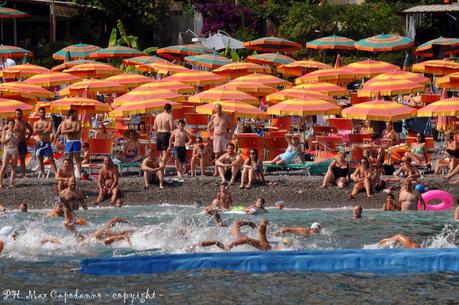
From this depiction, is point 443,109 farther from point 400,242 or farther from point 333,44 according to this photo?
point 333,44

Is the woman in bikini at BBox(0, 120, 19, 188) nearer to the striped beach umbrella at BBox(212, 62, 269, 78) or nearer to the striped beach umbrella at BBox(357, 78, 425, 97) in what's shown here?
the striped beach umbrella at BBox(357, 78, 425, 97)

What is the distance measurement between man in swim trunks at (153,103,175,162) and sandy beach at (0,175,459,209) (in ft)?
2.66

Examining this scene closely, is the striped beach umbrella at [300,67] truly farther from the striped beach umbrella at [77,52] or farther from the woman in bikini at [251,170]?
the woman in bikini at [251,170]

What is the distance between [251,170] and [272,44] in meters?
14.7

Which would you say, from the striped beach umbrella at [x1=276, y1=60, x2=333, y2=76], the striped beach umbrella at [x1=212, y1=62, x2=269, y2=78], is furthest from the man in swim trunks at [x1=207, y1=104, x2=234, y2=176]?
the striped beach umbrella at [x1=276, y1=60, x2=333, y2=76]

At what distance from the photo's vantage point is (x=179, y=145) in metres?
26.6

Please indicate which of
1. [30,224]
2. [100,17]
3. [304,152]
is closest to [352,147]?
[304,152]

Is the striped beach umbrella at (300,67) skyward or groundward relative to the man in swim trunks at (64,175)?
skyward

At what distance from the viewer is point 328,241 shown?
21.4 m

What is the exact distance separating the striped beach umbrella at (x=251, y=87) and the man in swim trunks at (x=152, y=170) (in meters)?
4.63

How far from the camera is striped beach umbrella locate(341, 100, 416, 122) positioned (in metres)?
26.9

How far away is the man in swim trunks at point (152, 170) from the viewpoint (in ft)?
85.8

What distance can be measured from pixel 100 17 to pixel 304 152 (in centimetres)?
2208

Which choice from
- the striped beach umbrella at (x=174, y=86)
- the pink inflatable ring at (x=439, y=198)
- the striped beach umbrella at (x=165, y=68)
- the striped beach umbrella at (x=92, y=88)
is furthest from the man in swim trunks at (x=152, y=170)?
the striped beach umbrella at (x=165, y=68)
